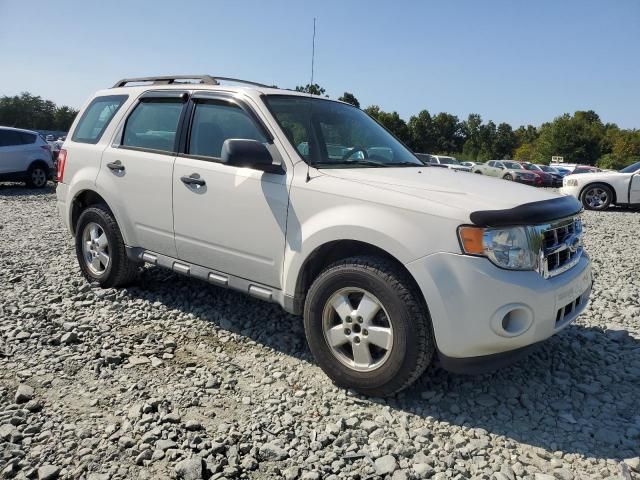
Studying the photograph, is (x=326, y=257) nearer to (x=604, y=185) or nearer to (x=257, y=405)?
(x=257, y=405)

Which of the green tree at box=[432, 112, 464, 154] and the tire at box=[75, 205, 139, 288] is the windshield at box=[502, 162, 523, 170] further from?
the green tree at box=[432, 112, 464, 154]

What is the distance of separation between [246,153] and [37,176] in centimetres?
1366

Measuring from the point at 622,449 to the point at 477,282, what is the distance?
3.83 feet

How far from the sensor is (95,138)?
191 inches

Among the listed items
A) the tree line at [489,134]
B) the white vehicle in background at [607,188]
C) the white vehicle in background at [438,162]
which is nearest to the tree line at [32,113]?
the tree line at [489,134]

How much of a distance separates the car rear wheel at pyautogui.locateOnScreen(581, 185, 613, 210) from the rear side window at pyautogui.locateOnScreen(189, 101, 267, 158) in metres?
11.8

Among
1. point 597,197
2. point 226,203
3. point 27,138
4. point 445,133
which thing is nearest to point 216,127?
point 226,203

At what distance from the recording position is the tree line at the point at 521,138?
209 ft

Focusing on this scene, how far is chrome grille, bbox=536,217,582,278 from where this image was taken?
2879 millimetres

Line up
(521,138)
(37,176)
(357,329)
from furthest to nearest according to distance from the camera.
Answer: (521,138) → (37,176) → (357,329)

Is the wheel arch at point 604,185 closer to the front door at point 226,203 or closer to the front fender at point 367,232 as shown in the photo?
the front door at point 226,203

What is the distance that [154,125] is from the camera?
4.41 meters

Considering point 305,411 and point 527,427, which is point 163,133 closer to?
point 305,411

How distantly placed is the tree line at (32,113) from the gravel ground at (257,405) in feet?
285
